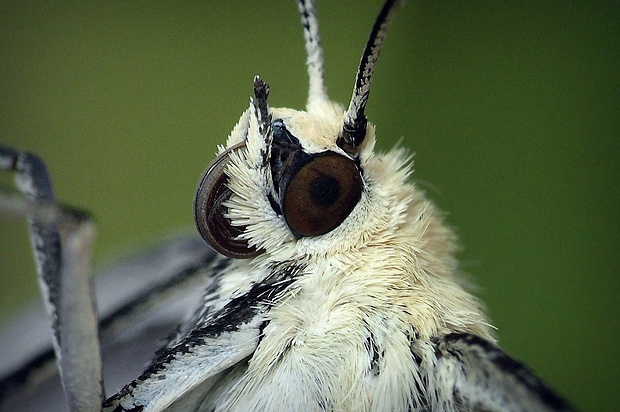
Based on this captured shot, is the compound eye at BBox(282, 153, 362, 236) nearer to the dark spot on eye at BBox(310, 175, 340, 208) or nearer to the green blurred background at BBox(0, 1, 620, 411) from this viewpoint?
the dark spot on eye at BBox(310, 175, 340, 208)

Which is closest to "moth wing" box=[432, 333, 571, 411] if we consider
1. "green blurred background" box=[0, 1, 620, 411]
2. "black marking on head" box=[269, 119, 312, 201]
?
"black marking on head" box=[269, 119, 312, 201]

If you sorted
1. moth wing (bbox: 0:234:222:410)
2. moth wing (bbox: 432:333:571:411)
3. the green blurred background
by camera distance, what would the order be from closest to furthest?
moth wing (bbox: 432:333:571:411)
moth wing (bbox: 0:234:222:410)
the green blurred background

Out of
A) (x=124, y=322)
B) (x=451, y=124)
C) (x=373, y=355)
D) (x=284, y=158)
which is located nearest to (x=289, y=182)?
(x=284, y=158)

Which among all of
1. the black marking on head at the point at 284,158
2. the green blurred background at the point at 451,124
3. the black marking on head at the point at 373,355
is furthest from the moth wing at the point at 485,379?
the green blurred background at the point at 451,124

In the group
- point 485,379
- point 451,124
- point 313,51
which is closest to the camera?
point 485,379

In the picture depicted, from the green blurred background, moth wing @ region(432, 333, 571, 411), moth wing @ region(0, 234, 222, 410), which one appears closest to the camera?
moth wing @ region(432, 333, 571, 411)

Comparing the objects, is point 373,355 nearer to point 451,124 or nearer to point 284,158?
point 284,158
